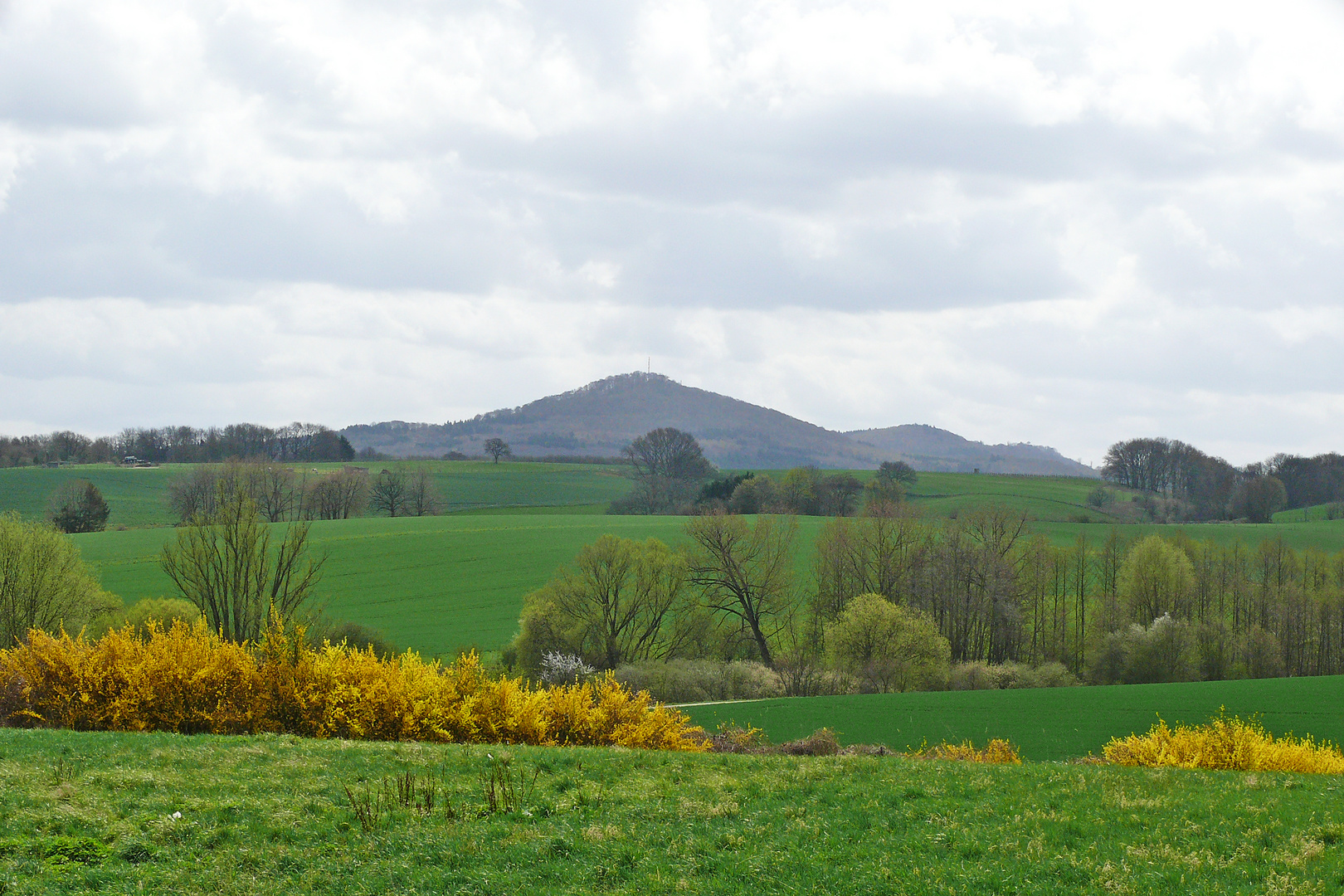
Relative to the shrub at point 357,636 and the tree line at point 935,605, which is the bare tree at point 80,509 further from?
the tree line at point 935,605

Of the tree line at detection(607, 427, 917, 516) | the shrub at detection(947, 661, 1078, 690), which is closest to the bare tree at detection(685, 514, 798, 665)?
the shrub at detection(947, 661, 1078, 690)

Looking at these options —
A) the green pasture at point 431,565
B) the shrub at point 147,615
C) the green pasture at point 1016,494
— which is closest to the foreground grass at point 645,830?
the shrub at point 147,615

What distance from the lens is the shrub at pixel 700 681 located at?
49.4m

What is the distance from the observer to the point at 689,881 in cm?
1080

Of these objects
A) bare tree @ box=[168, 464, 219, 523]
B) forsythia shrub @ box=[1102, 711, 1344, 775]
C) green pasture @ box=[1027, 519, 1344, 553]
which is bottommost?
forsythia shrub @ box=[1102, 711, 1344, 775]

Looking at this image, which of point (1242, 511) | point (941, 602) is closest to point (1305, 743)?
Answer: point (941, 602)

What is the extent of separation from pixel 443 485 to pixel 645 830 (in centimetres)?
13438

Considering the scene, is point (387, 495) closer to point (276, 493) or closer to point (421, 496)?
point (421, 496)

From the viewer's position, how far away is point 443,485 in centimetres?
14312

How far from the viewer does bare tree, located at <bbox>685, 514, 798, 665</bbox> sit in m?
64.4

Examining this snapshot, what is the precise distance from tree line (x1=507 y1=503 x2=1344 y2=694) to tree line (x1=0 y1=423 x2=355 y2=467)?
9959 centimetres

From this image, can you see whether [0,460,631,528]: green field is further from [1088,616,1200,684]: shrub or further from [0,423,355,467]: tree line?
[1088,616,1200,684]: shrub


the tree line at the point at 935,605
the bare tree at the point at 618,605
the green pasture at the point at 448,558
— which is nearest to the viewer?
the tree line at the point at 935,605

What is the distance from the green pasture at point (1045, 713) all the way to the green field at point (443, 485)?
87.6 metres
